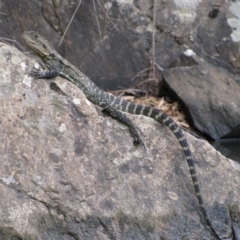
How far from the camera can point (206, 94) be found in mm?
9523

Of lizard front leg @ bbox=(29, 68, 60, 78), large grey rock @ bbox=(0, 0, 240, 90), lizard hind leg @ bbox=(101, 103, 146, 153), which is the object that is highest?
lizard front leg @ bbox=(29, 68, 60, 78)

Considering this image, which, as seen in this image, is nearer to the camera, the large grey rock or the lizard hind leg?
the lizard hind leg

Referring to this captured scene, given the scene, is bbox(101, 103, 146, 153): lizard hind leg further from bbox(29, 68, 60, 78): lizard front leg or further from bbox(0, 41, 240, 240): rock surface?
bbox(29, 68, 60, 78): lizard front leg

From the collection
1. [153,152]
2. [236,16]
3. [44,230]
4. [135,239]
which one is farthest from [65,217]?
[236,16]

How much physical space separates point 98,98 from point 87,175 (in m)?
1.32

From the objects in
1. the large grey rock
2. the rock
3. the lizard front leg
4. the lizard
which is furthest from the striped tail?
the large grey rock

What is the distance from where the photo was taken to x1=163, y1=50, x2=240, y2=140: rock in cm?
929

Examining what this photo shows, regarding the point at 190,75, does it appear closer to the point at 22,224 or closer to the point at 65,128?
the point at 65,128

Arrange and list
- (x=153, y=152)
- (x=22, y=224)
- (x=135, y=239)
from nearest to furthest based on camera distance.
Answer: (x=22, y=224) → (x=135, y=239) → (x=153, y=152)

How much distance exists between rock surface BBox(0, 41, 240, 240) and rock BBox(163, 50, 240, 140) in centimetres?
256

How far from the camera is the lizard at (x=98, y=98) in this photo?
6.40 m

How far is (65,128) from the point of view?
604 cm

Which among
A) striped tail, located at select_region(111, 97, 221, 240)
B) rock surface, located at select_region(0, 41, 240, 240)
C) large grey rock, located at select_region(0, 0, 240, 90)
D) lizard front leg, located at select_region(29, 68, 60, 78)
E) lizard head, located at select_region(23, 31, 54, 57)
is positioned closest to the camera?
rock surface, located at select_region(0, 41, 240, 240)

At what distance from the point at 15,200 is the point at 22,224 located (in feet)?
0.79
